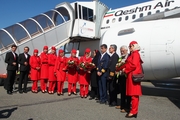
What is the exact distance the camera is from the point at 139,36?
7.26 metres

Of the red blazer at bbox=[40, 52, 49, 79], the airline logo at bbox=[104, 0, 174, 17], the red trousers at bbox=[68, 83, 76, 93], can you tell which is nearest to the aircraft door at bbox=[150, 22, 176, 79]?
the red trousers at bbox=[68, 83, 76, 93]

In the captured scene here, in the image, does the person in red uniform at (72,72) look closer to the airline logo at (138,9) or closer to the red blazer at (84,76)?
the red blazer at (84,76)

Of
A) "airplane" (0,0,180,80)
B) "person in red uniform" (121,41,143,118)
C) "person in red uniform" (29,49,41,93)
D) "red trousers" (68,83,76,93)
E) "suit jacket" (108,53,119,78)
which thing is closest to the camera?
"person in red uniform" (121,41,143,118)

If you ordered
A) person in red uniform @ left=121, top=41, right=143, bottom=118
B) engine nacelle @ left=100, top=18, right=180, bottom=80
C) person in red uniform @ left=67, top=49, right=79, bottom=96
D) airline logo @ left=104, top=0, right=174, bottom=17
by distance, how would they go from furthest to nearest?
airline logo @ left=104, top=0, right=174, bottom=17 < person in red uniform @ left=67, top=49, right=79, bottom=96 < engine nacelle @ left=100, top=18, right=180, bottom=80 < person in red uniform @ left=121, top=41, right=143, bottom=118

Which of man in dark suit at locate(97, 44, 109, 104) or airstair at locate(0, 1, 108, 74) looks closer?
man in dark suit at locate(97, 44, 109, 104)

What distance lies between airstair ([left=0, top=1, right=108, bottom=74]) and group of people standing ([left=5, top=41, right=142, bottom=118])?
395 cm

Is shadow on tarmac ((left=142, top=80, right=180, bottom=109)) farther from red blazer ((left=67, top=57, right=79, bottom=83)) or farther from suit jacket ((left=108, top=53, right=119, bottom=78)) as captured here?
red blazer ((left=67, top=57, right=79, bottom=83))

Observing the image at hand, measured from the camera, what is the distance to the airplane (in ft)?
22.1

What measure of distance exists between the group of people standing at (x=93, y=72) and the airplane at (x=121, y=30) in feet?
4.82

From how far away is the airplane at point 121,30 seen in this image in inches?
265

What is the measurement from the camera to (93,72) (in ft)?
24.0

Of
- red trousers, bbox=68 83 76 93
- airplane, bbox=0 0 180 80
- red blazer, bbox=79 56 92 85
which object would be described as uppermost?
airplane, bbox=0 0 180 80

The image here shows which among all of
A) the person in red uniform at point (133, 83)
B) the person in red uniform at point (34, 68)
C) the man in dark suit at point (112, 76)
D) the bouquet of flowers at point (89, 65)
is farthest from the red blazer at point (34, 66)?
the person in red uniform at point (133, 83)

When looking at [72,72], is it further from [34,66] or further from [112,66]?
[112,66]
